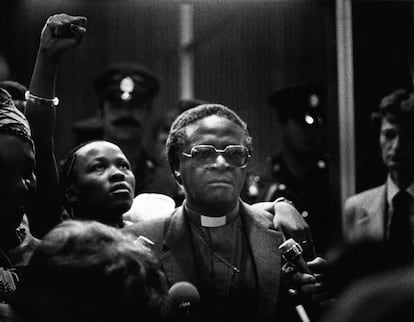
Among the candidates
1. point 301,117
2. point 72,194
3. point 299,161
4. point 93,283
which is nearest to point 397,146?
point 299,161

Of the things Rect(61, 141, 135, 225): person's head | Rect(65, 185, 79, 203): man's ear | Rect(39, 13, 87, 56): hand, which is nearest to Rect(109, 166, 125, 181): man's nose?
Rect(61, 141, 135, 225): person's head

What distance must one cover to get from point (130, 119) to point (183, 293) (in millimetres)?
1799

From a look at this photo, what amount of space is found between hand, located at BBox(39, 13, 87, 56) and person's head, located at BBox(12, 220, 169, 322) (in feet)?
3.51

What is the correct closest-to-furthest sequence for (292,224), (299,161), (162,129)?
(292,224) < (299,161) < (162,129)

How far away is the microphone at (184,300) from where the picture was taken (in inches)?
86.9

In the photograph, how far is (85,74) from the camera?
3648mm

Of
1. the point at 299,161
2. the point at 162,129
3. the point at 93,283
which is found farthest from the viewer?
the point at 162,129

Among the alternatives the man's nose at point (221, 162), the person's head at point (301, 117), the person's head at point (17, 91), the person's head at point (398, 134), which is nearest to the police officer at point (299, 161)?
the person's head at point (301, 117)

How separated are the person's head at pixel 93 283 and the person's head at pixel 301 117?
2111 mm

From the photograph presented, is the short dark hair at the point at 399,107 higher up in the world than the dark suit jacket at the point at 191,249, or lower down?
higher up

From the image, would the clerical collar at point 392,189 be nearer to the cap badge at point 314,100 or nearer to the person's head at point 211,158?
the person's head at point 211,158

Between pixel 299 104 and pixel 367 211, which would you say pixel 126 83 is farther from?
pixel 367 211

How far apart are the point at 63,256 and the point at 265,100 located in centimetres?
226

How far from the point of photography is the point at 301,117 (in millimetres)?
4031
